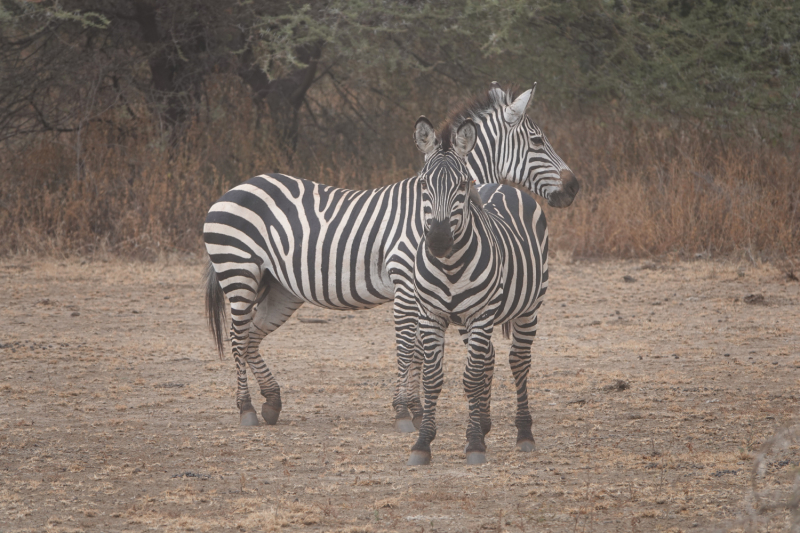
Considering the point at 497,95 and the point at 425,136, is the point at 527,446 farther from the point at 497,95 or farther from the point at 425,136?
the point at 497,95

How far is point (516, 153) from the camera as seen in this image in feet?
20.6

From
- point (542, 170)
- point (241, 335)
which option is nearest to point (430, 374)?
point (241, 335)

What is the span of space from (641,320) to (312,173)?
19.5 feet

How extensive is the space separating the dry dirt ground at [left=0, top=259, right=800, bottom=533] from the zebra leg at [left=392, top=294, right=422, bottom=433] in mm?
148

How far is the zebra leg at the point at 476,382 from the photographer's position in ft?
15.0

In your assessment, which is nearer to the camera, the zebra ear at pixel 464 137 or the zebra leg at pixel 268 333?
the zebra ear at pixel 464 137

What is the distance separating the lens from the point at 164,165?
11867 mm

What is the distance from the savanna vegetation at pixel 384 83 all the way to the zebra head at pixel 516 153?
15.2 ft

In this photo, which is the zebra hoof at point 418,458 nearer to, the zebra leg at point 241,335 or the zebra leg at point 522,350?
the zebra leg at point 522,350

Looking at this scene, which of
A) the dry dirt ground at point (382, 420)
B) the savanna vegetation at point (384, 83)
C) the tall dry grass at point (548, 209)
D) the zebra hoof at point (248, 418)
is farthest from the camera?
the savanna vegetation at point (384, 83)

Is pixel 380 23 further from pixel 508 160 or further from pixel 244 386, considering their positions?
pixel 244 386

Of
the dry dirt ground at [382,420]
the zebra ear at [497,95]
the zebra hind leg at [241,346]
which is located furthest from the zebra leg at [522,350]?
the zebra ear at [497,95]

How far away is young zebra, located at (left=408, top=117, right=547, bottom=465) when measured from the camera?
4.44 m

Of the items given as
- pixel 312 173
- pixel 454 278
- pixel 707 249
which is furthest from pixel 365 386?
pixel 312 173
